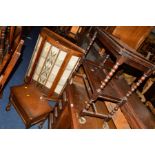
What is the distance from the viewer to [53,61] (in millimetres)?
3354

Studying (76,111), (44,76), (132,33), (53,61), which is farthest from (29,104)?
(132,33)

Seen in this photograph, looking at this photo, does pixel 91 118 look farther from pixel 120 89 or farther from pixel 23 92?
pixel 23 92

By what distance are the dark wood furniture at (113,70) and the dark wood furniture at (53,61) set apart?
2.05 ft

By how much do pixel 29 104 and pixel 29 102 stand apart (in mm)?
44

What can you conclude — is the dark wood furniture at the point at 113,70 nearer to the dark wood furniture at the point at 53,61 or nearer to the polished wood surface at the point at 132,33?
the dark wood furniture at the point at 53,61

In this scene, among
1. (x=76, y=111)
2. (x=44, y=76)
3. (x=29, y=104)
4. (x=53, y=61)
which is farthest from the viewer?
(x=44, y=76)

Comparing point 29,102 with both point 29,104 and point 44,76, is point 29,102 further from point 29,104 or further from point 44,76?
point 44,76

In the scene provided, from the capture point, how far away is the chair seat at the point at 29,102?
2924mm

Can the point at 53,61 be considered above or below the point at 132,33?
Result: below

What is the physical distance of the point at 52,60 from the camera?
3354mm

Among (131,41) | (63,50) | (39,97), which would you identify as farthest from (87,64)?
(131,41)
